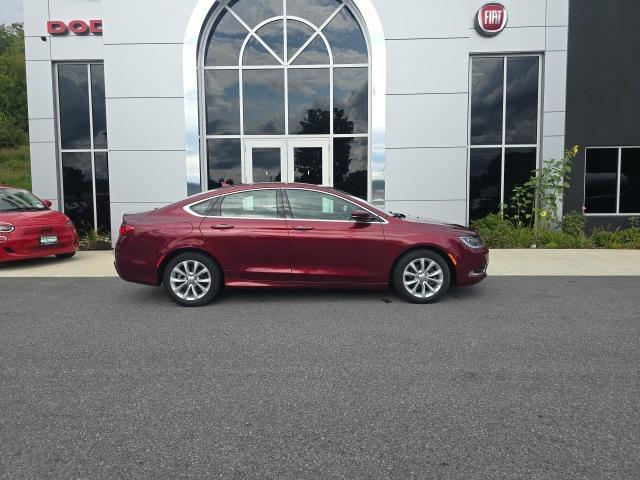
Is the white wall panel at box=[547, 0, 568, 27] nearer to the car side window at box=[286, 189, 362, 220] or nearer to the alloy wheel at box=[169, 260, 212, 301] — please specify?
the car side window at box=[286, 189, 362, 220]

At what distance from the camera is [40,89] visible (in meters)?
13.3

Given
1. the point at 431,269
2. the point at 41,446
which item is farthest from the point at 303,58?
the point at 41,446

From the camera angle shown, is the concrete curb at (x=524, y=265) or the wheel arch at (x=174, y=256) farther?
the concrete curb at (x=524, y=265)

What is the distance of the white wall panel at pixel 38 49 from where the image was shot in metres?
13.1

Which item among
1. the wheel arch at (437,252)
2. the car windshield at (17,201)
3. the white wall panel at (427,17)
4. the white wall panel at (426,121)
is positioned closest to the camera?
the wheel arch at (437,252)

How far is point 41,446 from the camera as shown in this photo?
116 inches

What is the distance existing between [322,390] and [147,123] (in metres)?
10.3

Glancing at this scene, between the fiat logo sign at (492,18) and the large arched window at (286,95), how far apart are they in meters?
2.86

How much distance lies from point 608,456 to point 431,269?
3797 mm

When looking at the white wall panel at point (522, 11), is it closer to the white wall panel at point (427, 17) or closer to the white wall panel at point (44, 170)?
the white wall panel at point (427, 17)

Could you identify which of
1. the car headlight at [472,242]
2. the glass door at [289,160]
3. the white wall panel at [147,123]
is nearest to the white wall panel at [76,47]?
the white wall panel at [147,123]

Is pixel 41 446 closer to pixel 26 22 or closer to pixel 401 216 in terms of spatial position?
pixel 401 216

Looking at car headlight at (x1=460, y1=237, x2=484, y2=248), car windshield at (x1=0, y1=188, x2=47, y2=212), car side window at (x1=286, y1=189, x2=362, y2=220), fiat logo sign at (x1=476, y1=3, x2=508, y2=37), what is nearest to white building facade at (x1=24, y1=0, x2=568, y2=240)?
fiat logo sign at (x1=476, y1=3, x2=508, y2=37)

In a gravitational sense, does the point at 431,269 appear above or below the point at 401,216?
below
